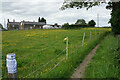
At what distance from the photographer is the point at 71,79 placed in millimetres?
5227

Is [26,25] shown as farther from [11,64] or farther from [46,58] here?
[11,64]

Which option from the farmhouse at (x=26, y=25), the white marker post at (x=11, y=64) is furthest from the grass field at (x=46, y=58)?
the farmhouse at (x=26, y=25)

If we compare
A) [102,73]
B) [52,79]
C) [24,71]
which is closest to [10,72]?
[52,79]

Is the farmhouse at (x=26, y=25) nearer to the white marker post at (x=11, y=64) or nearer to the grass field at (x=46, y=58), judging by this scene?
the grass field at (x=46, y=58)

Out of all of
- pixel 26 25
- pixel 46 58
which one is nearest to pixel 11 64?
pixel 46 58

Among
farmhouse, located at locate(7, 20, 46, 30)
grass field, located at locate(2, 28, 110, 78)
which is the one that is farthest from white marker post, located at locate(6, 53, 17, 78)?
farmhouse, located at locate(7, 20, 46, 30)

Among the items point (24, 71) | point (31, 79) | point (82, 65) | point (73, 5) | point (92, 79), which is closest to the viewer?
point (31, 79)

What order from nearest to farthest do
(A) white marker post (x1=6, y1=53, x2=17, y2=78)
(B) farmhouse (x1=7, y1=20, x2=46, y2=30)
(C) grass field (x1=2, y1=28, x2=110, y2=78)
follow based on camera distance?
1. (A) white marker post (x1=6, y1=53, x2=17, y2=78)
2. (C) grass field (x1=2, y1=28, x2=110, y2=78)
3. (B) farmhouse (x1=7, y1=20, x2=46, y2=30)

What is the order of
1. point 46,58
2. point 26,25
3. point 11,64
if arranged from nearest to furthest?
point 11,64
point 46,58
point 26,25

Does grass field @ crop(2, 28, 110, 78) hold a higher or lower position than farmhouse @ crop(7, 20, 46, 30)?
lower

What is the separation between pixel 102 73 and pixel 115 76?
0.51 metres

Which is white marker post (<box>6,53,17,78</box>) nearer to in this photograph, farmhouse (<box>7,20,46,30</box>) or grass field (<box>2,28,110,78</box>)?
grass field (<box>2,28,110,78</box>)

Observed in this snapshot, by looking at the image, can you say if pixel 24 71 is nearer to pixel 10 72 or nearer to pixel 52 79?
pixel 52 79

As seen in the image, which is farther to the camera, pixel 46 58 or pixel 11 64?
pixel 46 58
